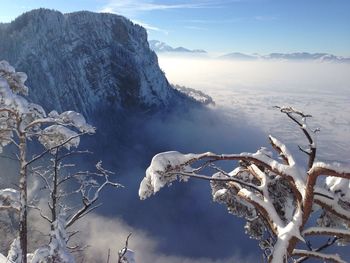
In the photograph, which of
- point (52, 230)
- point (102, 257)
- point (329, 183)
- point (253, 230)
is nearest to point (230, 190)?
point (253, 230)

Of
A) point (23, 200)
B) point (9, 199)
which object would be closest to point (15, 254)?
point (23, 200)

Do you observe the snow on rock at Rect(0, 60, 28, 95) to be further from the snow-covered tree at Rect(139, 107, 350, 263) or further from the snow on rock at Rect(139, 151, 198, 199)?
the snow on rock at Rect(139, 151, 198, 199)

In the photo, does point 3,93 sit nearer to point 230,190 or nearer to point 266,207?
point 230,190

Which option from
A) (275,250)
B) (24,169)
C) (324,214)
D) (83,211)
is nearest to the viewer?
(275,250)

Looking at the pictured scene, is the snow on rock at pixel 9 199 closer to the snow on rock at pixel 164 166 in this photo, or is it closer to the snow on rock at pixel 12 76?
the snow on rock at pixel 12 76

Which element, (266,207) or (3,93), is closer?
(266,207)

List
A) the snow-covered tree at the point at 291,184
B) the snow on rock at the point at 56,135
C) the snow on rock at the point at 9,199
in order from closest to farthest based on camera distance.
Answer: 1. the snow-covered tree at the point at 291,184
2. the snow on rock at the point at 56,135
3. the snow on rock at the point at 9,199

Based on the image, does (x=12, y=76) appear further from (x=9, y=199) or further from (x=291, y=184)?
(x=291, y=184)

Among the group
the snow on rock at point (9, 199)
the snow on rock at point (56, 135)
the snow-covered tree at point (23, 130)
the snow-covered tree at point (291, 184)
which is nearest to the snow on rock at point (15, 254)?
the snow-covered tree at point (23, 130)
